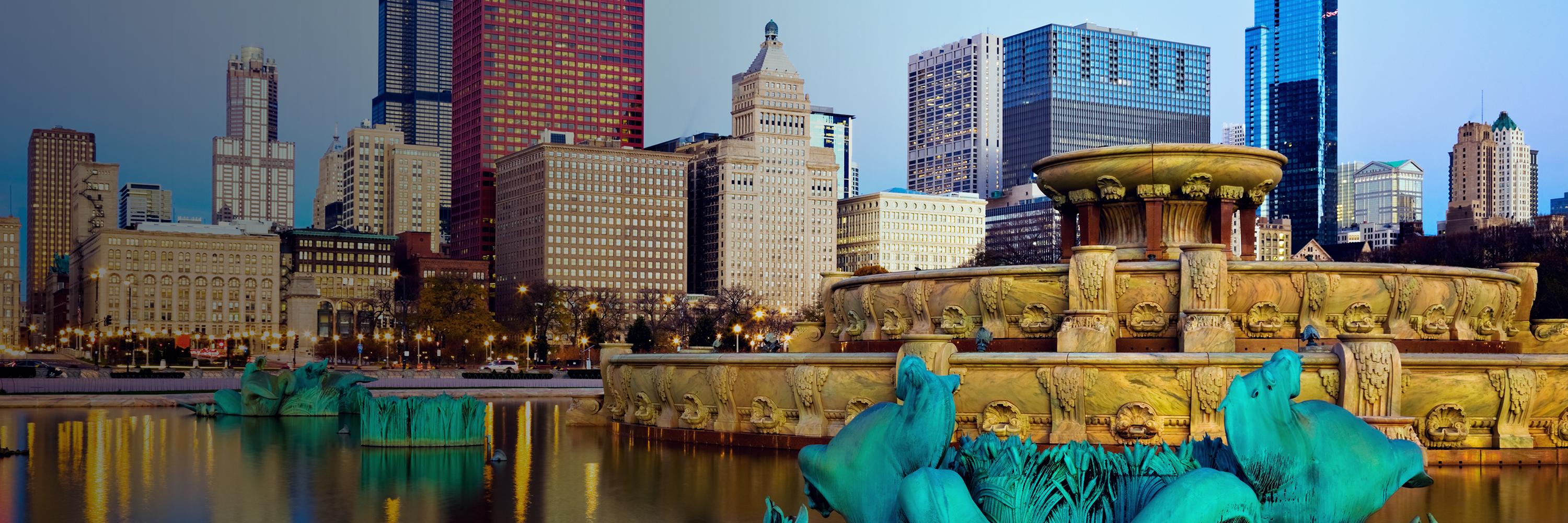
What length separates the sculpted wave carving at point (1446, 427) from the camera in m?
20.0

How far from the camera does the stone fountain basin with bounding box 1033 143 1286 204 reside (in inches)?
1085

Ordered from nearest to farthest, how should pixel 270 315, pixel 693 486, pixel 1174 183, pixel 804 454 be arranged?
pixel 804 454 → pixel 693 486 → pixel 1174 183 → pixel 270 315

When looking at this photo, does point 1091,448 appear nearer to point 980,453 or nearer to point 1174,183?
point 980,453

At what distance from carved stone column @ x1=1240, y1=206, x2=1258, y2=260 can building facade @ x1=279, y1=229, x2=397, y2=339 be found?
525 ft

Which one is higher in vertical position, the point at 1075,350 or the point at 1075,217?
the point at 1075,217

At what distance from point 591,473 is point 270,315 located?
564ft

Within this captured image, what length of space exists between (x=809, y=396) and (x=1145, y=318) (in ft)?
18.4

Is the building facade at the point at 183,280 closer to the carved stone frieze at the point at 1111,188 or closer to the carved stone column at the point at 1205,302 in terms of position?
the carved stone frieze at the point at 1111,188

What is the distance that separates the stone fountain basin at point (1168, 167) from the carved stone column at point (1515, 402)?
799 cm

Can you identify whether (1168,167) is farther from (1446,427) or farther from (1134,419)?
(1134,419)

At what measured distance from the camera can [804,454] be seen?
10.7 metres

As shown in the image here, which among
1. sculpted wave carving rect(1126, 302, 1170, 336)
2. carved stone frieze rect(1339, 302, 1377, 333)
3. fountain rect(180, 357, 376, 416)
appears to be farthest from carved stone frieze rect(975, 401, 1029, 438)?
fountain rect(180, 357, 376, 416)

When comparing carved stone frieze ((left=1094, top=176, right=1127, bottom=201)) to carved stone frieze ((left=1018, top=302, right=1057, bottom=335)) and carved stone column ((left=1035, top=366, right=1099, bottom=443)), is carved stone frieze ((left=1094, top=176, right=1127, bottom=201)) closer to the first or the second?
carved stone frieze ((left=1018, top=302, right=1057, bottom=335))

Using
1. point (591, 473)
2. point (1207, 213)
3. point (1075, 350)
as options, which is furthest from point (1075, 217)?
point (591, 473)
